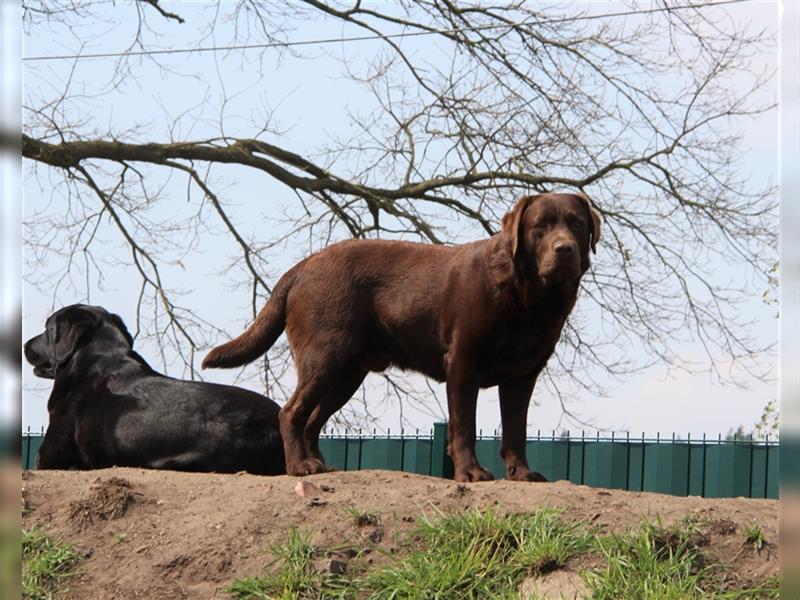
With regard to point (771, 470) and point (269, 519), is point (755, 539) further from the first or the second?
point (771, 470)

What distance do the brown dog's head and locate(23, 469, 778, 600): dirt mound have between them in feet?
4.23

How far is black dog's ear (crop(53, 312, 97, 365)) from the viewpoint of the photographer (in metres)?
8.77

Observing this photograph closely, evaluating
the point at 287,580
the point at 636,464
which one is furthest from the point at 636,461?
the point at 287,580

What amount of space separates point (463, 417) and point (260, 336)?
1.72m

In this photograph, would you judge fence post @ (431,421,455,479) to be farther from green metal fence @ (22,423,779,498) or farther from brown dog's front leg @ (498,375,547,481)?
brown dog's front leg @ (498,375,547,481)

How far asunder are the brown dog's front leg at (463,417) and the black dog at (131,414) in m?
1.81

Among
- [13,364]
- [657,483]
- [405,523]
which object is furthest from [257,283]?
[13,364]

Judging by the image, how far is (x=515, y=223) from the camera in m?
6.87

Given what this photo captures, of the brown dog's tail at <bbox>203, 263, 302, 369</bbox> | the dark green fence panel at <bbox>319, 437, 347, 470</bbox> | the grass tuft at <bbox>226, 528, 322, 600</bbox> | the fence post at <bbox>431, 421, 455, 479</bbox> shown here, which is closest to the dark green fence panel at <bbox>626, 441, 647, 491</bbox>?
the fence post at <bbox>431, 421, 455, 479</bbox>

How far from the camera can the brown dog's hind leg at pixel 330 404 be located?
25.5 ft

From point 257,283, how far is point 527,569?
29.6 feet

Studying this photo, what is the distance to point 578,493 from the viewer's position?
20.5ft

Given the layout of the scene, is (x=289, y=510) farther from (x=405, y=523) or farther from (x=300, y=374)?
(x=300, y=374)

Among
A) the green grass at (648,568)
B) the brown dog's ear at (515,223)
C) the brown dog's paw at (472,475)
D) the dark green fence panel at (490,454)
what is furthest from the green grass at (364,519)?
the dark green fence panel at (490,454)
